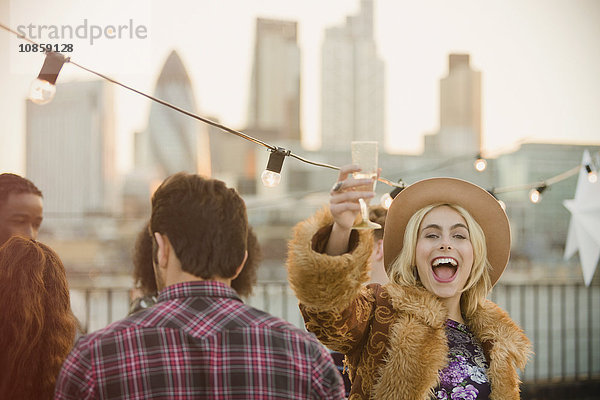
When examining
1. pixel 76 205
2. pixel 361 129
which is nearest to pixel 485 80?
pixel 361 129

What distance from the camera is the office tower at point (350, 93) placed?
12.8 metres

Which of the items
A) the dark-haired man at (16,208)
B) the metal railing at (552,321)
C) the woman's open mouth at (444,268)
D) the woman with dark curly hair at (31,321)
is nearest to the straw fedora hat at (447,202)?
the woman's open mouth at (444,268)

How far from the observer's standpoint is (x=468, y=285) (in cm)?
170

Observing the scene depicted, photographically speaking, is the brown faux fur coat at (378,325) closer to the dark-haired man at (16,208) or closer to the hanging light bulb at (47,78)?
the hanging light bulb at (47,78)

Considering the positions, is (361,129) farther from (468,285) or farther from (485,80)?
(468,285)

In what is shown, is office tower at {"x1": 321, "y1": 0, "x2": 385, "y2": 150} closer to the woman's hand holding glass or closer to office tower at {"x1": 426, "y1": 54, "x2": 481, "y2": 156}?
office tower at {"x1": 426, "y1": 54, "x2": 481, "y2": 156}

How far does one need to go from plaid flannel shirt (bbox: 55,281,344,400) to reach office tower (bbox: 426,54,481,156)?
5.65 m

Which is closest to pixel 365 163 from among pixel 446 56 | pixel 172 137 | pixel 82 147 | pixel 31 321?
pixel 31 321

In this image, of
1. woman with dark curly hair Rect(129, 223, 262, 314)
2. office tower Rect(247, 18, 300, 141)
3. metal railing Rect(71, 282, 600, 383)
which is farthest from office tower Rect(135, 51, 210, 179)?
woman with dark curly hair Rect(129, 223, 262, 314)

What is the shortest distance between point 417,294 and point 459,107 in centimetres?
940

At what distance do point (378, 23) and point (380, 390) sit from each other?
6.46m

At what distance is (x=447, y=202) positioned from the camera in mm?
1742

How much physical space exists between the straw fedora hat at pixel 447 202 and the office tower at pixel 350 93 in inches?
417

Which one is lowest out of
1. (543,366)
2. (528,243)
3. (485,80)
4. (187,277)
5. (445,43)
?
(543,366)
